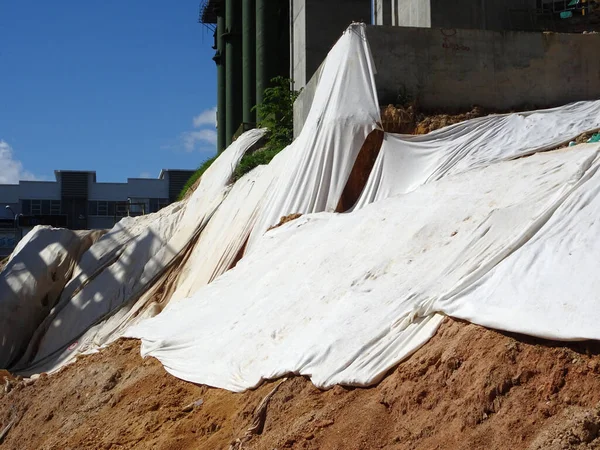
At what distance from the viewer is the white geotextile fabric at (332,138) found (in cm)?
1110

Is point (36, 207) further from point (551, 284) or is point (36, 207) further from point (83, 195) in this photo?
point (551, 284)

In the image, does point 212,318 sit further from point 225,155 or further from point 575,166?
point 225,155

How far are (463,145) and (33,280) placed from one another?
8.94m

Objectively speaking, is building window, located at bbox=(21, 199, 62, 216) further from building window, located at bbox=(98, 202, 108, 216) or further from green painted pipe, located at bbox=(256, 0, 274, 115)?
green painted pipe, located at bbox=(256, 0, 274, 115)

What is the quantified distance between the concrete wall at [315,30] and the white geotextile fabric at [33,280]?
628 cm

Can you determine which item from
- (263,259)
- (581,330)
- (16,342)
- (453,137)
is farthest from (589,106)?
(16,342)

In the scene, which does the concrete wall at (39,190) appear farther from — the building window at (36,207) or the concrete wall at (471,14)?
the concrete wall at (471,14)

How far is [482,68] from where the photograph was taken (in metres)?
12.3

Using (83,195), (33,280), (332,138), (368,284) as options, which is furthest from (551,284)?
(83,195)

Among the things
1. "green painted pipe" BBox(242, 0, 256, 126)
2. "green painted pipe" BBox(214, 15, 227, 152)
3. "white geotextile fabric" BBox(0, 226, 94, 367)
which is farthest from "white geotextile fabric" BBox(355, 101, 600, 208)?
"green painted pipe" BBox(214, 15, 227, 152)

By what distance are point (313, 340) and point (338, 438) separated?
1.24 m

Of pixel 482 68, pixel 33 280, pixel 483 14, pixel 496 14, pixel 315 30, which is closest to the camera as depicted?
pixel 482 68

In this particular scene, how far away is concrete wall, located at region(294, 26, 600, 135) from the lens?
12.1 meters

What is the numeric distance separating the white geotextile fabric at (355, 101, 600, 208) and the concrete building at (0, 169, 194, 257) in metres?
38.5
